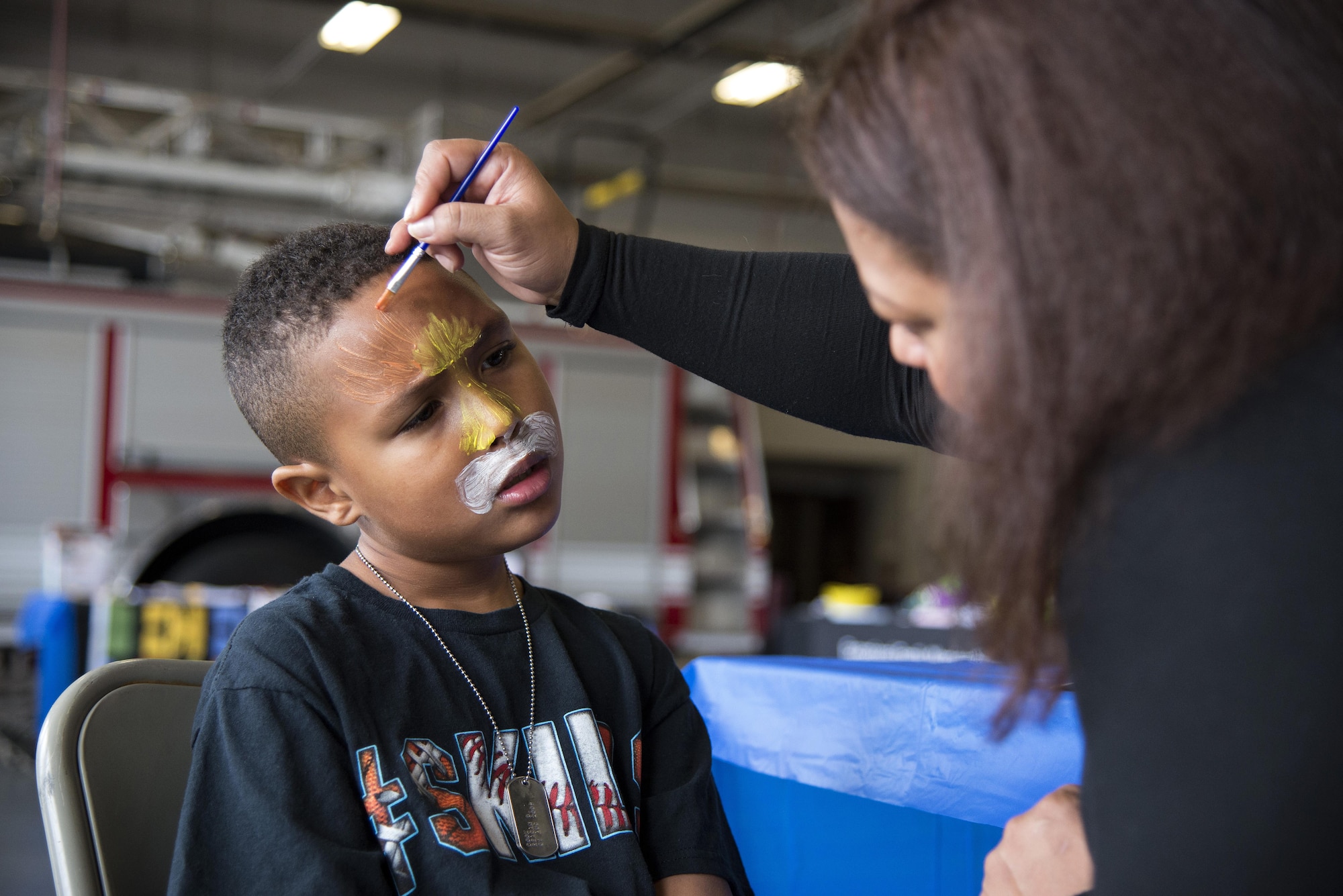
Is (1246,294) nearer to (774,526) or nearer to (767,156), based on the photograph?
(767,156)

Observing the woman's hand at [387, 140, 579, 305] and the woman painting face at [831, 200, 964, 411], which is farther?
the woman's hand at [387, 140, 579, 305]

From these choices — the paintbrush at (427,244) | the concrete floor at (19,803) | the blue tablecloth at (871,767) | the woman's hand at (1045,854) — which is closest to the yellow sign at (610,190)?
the concrete floor at (19,803)

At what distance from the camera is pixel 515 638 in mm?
1308

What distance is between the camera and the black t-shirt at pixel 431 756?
3.34ft

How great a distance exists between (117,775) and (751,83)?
29.3ft

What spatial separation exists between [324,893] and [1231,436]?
31.2 inches

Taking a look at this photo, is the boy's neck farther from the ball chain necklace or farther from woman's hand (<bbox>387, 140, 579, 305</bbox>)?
woman's hand (<bbox>387, 140, 579, 305</bbox>)

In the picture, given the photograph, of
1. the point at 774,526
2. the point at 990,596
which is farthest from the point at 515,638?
the point at 774,526

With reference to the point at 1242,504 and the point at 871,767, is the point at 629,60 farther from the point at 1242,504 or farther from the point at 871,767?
the point at 1242,504

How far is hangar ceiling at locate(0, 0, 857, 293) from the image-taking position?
24.0 ft

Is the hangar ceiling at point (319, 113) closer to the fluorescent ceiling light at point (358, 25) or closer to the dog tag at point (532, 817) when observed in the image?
the fluorescent ceiling light at point (358, 25)

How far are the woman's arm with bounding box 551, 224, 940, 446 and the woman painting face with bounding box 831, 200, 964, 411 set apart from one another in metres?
0.49

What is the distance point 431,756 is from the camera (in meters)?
1.15

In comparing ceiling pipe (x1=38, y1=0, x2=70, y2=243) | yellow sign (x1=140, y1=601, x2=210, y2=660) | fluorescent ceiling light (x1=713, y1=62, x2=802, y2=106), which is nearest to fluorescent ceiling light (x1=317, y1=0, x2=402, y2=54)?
ceiling pipe (x1=38, y1=0, x2=70, y2=243)
